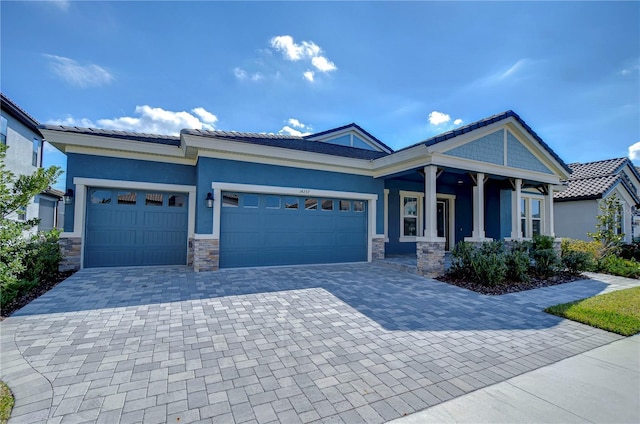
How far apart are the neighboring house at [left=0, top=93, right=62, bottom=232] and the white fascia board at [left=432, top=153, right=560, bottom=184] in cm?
1460

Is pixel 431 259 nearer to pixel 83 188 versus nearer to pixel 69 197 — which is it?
pixel 83 188

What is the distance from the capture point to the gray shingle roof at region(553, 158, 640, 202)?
1429 centimetres

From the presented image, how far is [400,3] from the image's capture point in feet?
25.9

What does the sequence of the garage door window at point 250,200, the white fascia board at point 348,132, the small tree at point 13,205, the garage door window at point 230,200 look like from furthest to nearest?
the white fascia board at point 348,132
the garage door window at point 250,200
the garage door window at point 230,200
the small tree at point 13,205

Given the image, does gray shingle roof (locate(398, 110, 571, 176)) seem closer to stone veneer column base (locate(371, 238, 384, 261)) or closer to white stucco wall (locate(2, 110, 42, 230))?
stone veneer column base (locate(371, 238, 384, 261))

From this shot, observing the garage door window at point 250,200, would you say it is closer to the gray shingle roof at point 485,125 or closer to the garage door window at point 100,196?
the garage door window at point 100,196

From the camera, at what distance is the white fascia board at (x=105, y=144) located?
7855 mm

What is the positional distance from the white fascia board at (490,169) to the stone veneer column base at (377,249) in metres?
3.57

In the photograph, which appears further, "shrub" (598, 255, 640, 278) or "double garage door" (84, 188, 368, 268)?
"shrub" (598, 255, 640, 278)

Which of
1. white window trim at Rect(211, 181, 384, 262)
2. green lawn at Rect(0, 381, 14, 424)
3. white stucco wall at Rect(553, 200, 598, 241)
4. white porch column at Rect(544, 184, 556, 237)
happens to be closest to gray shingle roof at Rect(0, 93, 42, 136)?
white window trim at Rect(211, 181, 384, 262)

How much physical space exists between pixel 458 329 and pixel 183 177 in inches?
339

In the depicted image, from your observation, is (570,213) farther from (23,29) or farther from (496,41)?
(23,29)

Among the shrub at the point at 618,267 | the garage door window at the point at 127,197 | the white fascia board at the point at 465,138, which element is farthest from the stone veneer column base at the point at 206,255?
the shrub at the point at 618,267

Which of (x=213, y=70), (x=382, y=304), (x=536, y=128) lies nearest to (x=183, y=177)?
(x=213, y=70)
